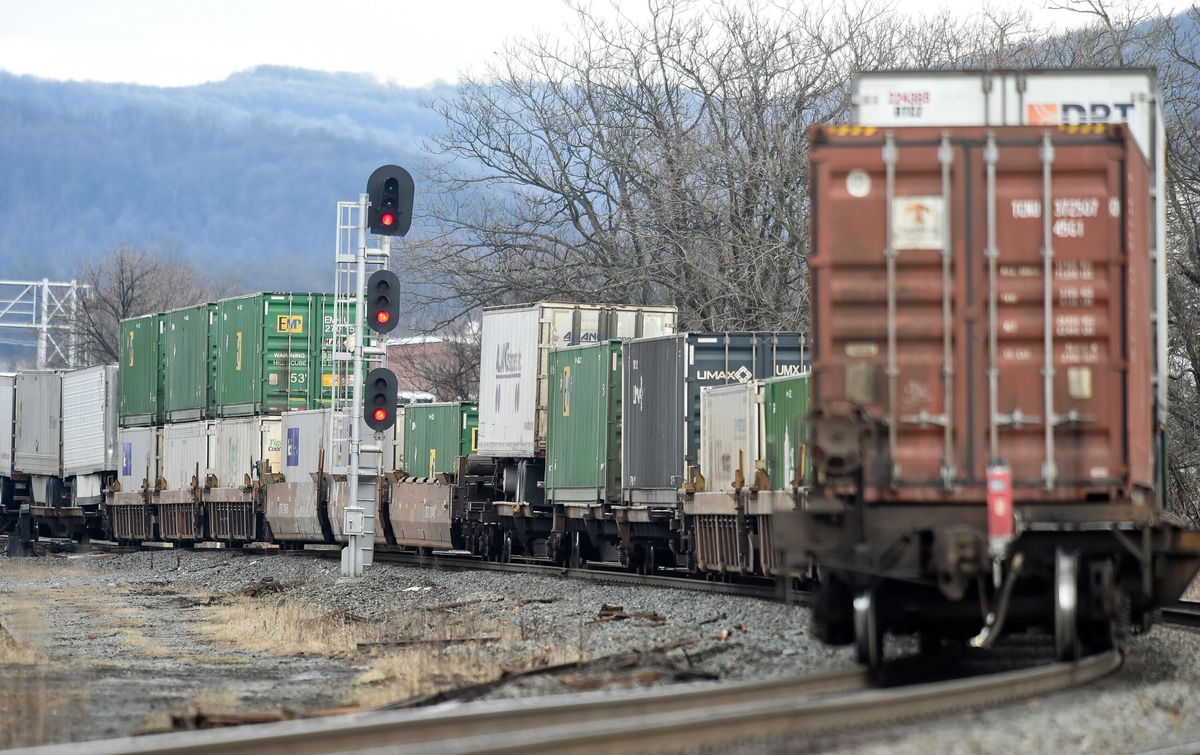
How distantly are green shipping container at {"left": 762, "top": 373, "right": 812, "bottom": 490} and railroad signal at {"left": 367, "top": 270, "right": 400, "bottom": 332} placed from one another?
6.65 meters

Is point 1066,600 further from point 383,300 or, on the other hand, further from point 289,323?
point 289,323

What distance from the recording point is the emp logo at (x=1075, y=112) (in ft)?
36.9

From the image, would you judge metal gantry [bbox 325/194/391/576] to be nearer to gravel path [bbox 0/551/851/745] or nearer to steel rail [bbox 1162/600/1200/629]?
gravel path [bbox 0/551/851/745]

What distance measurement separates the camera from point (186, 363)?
1441 inches

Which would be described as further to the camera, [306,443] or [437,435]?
[306,443]

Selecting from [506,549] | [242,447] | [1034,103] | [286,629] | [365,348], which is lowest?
[286,629]

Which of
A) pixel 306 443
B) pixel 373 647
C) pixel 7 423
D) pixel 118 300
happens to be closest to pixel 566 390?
pixel 306 443

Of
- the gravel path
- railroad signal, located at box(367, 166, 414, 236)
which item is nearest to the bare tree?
railroad signal, located at box(367, 166, 414, 236)

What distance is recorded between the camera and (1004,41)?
35.9 m

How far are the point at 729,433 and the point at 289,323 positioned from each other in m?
15.0

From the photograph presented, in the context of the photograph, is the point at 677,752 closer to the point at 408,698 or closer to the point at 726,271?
the point at 408,698

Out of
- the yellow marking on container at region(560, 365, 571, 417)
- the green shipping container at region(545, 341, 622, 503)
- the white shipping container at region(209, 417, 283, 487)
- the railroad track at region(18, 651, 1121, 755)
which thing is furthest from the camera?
the white shipping container at region(209, 417, 283, 487)

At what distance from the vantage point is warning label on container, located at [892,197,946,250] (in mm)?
9914

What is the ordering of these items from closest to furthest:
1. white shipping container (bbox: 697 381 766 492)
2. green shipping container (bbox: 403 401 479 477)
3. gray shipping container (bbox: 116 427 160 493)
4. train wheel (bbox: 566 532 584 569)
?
white shipping container (bbox: 697 381 766 492)
train wheel (bbox: 566 532 584 569)
green shipping container (bbox: 403 401 479 477)
gray shipping container (bbox: 116 427 160 493)
